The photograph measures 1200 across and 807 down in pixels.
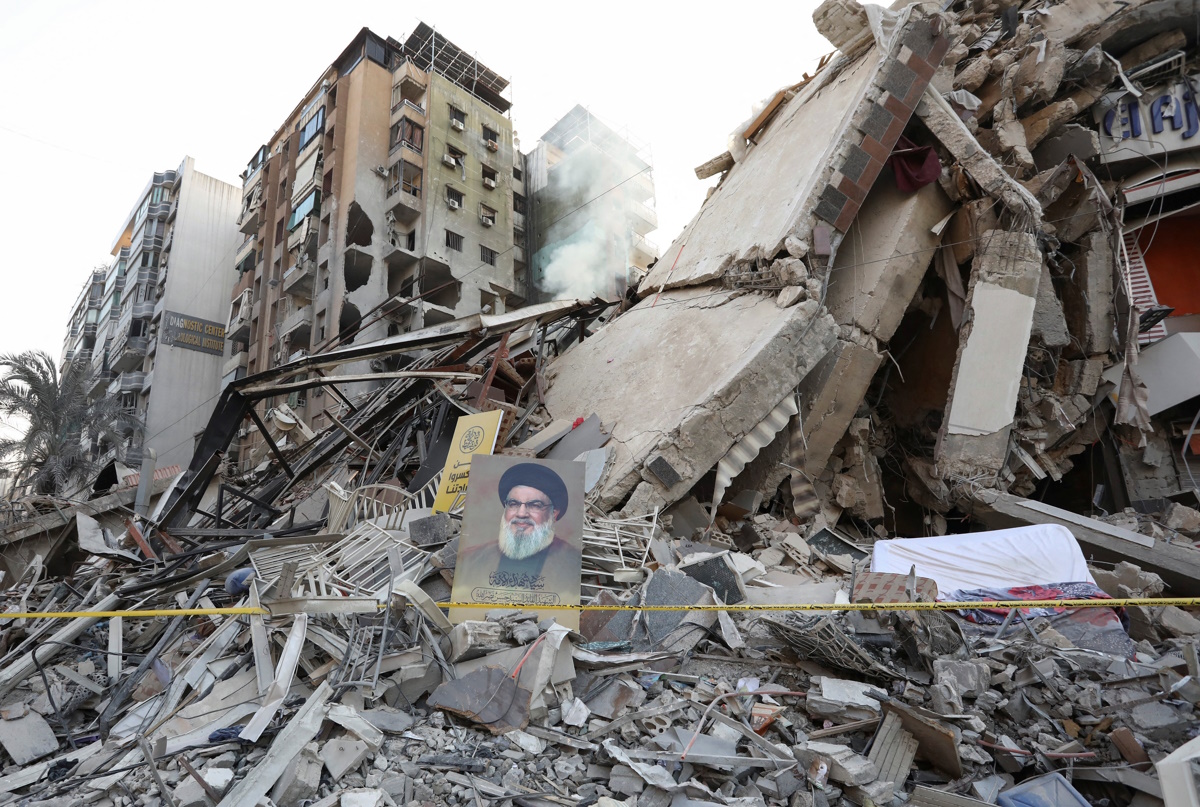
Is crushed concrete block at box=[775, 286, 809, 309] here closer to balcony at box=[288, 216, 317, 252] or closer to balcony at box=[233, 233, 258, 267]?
balcony at box=[288, 216, 317, 252]

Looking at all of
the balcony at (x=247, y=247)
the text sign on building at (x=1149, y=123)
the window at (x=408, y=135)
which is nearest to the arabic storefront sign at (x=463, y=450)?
the text sign on building at (x=1149, y=123)

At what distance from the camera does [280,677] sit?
12.0 feet

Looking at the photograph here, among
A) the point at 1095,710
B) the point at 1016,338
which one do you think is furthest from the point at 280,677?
the point at 1016,338

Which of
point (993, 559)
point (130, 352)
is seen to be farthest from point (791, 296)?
point (130, 352)

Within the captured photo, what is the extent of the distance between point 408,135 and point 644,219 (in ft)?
45.4

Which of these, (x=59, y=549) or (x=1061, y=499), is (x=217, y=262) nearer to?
(x=59, y=549)

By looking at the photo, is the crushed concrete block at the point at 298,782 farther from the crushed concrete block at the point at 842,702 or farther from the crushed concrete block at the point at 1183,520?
the crushed concrete block at the point at 1183,520

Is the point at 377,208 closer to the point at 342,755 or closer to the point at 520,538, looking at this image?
the point at 520,538

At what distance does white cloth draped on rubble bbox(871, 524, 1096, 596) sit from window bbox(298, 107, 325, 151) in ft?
95.3

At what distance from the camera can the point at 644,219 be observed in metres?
35.8

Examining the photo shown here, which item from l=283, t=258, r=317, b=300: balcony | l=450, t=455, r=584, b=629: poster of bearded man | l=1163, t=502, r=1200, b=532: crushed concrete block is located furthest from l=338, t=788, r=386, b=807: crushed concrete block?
l=283, t=258, r=317, b=300: balcony

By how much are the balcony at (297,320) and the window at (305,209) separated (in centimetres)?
386

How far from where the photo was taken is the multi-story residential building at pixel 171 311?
101ft

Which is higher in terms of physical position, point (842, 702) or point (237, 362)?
point (237, 362)
